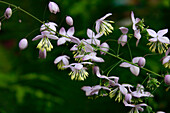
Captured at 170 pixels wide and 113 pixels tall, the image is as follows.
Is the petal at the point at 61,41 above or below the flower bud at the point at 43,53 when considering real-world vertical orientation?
above

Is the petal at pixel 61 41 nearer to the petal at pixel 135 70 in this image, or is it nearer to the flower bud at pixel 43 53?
the flower bud at pixel 43 53

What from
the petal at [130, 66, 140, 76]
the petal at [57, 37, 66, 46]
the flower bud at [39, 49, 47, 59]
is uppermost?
the petal at [57, 37, 66, 46]

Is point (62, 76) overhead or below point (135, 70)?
overhead

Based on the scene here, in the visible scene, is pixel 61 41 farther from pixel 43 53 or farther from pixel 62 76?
pixel 62 76

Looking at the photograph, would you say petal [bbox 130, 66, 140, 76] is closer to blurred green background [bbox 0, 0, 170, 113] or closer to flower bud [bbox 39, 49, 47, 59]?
flower bud [bbox 39, 49, 47, 59]

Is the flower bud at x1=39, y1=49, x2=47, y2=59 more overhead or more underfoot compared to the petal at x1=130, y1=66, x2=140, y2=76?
more overhead

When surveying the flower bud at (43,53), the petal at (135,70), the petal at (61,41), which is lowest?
the petal at (135,70)

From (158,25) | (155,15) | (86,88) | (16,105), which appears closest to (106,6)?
(155,15)

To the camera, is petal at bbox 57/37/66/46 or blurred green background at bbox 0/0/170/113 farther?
blurred green background at bbox 0/0/170/113

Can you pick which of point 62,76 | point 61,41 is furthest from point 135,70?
point 62,76

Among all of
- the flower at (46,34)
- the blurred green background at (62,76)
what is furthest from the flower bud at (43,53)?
the blurred green background at (62,76)

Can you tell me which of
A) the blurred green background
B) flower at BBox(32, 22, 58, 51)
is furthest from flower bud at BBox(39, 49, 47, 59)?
the blurred green background
